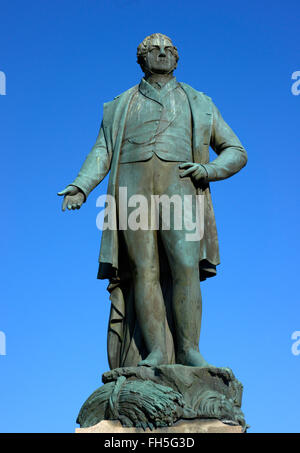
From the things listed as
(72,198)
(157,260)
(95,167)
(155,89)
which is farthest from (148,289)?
(155,89)

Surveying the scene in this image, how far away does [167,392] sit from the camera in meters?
8.69

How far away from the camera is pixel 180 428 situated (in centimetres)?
856

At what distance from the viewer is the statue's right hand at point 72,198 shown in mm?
9953

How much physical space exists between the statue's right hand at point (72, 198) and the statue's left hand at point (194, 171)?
1285 mm

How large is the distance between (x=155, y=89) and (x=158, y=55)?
450 millimetres

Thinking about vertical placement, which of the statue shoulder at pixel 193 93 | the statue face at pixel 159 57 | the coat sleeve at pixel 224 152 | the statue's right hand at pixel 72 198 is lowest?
the statue's right hand at pixel 72 198

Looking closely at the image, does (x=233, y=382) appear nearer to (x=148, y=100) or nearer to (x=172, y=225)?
(x=172, y=225)

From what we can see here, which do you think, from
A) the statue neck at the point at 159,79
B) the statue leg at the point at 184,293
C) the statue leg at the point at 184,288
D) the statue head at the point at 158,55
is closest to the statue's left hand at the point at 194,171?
the statue leg at the point at 184,288

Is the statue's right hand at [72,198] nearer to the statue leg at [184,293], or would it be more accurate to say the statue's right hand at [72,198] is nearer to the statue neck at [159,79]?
the statue leg at [184,293]

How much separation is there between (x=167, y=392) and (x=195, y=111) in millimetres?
3689

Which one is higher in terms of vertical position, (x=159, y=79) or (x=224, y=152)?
(x=159, y=79)

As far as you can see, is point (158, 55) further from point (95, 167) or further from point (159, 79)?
point (95, 167)

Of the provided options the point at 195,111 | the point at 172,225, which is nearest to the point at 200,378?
the point at 172,225

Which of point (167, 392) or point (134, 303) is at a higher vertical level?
point (134, 303)
